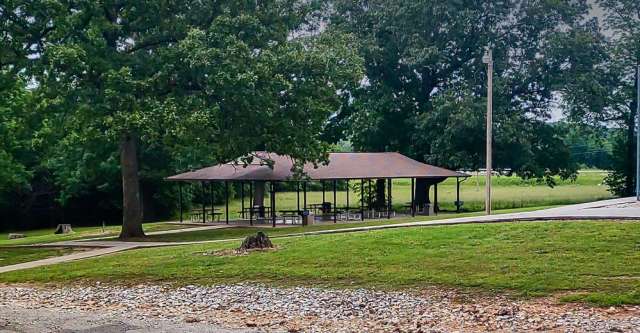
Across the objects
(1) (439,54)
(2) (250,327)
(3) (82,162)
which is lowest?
(2) (250,327)

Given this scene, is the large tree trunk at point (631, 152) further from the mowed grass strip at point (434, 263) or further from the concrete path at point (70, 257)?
the concrete path at point (70, 257)

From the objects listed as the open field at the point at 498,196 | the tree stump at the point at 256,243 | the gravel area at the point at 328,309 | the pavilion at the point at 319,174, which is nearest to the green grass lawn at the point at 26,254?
Result: the gravel area at the point at 328,309

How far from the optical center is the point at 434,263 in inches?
658

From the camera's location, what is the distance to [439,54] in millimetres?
43812

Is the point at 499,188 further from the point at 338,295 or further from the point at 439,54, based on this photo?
the point at 338,295

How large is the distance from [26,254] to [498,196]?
3754cm

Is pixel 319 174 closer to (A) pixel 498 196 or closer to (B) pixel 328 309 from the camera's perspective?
(B) pixel 328 309

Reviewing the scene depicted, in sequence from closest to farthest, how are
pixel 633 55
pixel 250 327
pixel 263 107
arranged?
pixel 250 327 < pixel 263 107 < pixel 633 55

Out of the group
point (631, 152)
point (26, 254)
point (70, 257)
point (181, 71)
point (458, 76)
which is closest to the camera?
point (70, 257)

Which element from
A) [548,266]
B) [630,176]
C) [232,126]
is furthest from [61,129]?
[630,176]

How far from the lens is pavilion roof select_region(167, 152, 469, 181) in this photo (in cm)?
3478

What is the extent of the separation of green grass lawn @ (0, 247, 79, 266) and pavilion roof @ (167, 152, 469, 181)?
9609 mm

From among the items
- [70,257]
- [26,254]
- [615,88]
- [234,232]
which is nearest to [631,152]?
[615,88]

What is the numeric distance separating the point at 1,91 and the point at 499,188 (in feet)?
153
